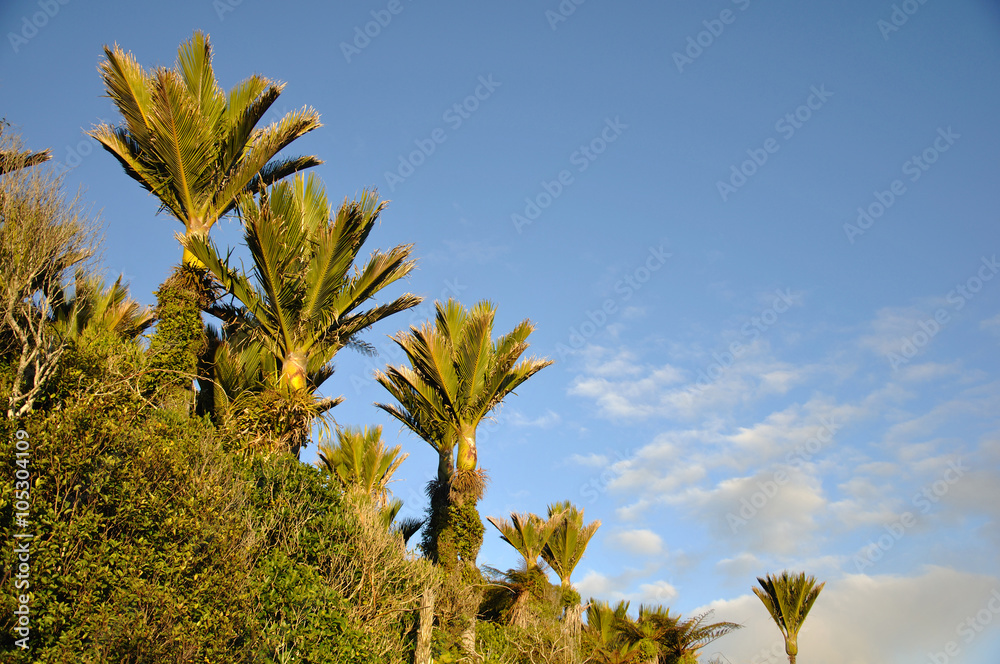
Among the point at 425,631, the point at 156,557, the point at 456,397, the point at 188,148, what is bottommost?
the point at 425,631

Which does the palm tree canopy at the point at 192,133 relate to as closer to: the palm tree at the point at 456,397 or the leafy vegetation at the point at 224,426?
the leafy vegetation at the point at 224,426

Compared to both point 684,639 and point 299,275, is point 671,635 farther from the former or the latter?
point 299,275

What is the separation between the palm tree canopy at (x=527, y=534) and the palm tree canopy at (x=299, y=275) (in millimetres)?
9525

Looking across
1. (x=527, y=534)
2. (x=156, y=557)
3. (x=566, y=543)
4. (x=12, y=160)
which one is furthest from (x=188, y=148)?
(x=566, y=543)

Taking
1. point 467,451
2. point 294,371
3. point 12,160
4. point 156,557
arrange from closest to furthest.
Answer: point 156,557, point 12,160, point 294,371, point 467,451

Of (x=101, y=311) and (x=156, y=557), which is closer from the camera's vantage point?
(x=156, y=557)

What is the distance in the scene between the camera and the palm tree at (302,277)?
10867 mm

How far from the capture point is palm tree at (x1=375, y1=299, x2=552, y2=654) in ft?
46.9

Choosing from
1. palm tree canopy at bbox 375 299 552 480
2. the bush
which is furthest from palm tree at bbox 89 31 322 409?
palm tree canopy at bbox 375 299 552 480

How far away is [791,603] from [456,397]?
16.3m

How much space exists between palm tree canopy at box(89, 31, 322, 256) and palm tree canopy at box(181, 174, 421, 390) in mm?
802

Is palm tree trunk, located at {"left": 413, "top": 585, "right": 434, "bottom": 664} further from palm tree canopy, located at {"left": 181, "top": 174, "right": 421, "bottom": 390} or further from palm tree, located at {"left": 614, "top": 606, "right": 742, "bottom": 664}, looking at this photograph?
palm tree, located at {"left": 614, "top": 606, "right": 742, "bottom": 664}

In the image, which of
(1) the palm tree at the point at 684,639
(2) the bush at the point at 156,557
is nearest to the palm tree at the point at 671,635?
(1) the palm tree at the point at 684,639

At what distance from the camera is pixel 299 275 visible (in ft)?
36.2
